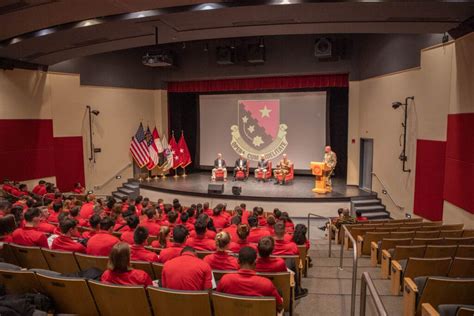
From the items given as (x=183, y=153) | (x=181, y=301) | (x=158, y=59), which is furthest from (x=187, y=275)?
(x=183, y=153)

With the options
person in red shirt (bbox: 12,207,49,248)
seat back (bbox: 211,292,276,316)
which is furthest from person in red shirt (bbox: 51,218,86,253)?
seat back (bbox: 211,292,276,316)

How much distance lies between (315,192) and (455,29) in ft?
18.7

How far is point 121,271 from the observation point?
124 inches

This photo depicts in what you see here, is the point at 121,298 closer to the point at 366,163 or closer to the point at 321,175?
the point at 321,175

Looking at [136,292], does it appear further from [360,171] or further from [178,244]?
[360,171]

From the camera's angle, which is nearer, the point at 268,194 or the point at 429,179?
the point at 429,179

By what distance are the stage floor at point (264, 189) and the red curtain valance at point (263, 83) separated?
3.56 meters

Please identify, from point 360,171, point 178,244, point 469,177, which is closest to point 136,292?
point 178,244

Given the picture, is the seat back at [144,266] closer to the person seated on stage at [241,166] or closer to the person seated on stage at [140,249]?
the person seated on stage at [140,249]

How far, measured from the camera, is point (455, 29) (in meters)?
7.74

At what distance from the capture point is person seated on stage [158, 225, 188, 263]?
386 cm

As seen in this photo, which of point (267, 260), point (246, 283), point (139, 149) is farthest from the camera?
point (139, 149)

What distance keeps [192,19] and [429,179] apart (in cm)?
650

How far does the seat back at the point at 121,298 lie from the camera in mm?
2971
